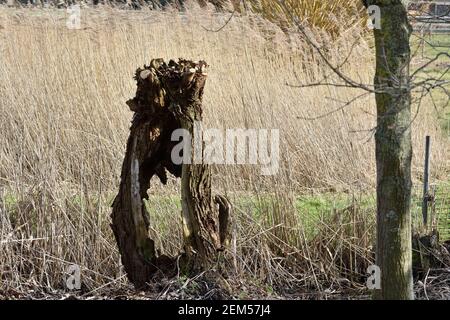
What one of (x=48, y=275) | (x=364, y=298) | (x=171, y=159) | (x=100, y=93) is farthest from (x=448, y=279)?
(x=100, y=93)

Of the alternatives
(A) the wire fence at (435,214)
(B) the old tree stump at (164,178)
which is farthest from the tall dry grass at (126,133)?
(A) the wire fence at (435,214)

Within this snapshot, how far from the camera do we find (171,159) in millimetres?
4387

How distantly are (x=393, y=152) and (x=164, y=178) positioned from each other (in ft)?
4.55

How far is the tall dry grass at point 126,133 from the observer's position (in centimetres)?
465

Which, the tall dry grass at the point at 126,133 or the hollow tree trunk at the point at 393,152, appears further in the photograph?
the tall dry grass at the point at 126,133

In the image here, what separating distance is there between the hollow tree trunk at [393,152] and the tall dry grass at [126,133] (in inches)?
10.3

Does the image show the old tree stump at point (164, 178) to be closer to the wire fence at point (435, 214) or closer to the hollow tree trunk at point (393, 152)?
the hollow tree trunk at point (393, 152)

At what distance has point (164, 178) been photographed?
4.45 metres

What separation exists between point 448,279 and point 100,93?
11.3 feet

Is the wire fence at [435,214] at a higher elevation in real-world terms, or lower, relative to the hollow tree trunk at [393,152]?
lower

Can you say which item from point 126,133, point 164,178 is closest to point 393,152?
point 164,178

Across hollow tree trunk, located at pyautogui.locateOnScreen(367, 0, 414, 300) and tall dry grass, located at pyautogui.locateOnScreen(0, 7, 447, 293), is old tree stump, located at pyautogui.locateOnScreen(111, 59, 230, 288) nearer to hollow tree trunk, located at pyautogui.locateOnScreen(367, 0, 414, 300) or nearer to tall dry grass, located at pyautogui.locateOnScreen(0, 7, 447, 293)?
tall dry grass, located at pyautogui.locateOnScreen(0, 7, 447, 293)

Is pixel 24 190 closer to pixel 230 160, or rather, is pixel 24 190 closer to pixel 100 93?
pixel 230 160

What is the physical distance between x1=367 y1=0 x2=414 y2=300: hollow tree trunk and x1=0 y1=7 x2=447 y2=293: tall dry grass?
0.26 meters
